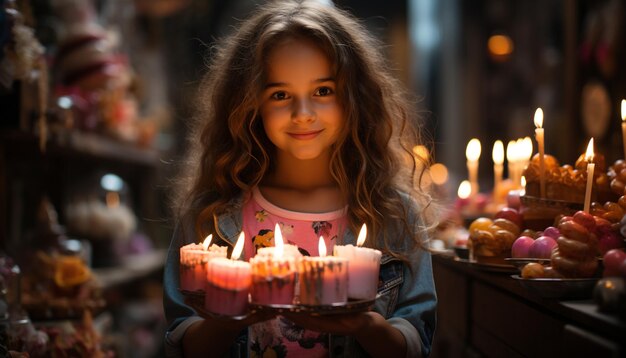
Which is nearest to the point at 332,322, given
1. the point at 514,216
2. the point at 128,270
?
the point at 514,216

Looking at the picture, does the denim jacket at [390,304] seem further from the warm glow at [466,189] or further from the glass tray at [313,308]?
the warm glow at [466,189]

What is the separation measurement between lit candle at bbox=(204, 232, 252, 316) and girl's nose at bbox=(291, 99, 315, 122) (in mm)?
547

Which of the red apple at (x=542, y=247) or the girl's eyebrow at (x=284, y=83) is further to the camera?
the girl's eyebrow at (x=284, y=83)

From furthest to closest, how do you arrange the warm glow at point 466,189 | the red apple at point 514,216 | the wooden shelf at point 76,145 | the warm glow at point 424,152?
the warm glow at point 466,189
the wooden shelf at point 76,145
the warm glow at point 424,152
the red apple at point 514,216

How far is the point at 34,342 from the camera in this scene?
238 centimetres

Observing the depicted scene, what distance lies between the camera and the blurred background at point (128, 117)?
2.90 m

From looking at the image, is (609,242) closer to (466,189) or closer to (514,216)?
(514,216)

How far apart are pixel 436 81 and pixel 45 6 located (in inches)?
325

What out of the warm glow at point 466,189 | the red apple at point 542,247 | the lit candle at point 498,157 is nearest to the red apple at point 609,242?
the red apple at point 542,247

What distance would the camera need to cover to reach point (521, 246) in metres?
1.91

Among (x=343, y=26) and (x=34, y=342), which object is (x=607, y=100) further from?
(x=34, y=342)

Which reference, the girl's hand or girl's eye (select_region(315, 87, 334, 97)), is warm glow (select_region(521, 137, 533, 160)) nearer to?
girl's eye (select_region(315, 87, 334, 97))

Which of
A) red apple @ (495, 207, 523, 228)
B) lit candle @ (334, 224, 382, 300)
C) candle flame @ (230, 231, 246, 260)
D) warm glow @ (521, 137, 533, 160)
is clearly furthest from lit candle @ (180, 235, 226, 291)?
warm glow @ (521, 137, 533, 160)

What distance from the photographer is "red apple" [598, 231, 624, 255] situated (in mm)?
1706
